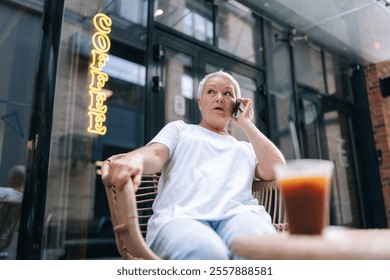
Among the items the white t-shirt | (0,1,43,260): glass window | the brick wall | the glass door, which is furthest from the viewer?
the brick wall

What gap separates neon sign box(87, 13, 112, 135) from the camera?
7.29ft

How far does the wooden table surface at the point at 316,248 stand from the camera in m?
0.51

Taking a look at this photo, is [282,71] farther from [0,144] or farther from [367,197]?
[0,144]

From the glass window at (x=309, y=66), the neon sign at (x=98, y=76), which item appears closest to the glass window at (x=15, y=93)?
the neon sign at (x=98, y=76)

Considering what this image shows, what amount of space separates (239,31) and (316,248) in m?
3.24

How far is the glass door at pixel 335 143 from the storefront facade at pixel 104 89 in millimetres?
24

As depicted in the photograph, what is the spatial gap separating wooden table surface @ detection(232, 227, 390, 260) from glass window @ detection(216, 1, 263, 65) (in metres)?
2.85

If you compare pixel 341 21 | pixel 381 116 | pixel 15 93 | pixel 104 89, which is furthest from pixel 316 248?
pixel 381 116

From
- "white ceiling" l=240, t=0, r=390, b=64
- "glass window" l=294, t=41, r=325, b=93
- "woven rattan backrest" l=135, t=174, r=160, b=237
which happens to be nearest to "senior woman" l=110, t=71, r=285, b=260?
"woven rattan backrest" l=135, t=174, r=160, b=237

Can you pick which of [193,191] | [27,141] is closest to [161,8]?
[27,141]

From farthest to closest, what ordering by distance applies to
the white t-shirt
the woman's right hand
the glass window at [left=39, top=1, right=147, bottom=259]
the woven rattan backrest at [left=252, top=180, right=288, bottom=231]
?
the glass window at [left=39, top=1, right=147, bottom=259] < the woven rattan backrest at [left=252, top=180, right=288, bottom=231] < the white t-shirt < the woman's right hand

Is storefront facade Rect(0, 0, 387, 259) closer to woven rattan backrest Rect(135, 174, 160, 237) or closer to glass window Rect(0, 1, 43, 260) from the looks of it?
glass window Rect(0, 1, 43, 260)

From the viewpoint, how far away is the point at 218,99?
1312mm

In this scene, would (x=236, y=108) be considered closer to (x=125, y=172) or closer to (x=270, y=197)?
(x=270, y=197)
